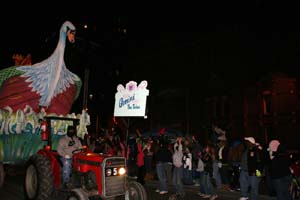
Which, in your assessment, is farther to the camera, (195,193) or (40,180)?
(195,193)

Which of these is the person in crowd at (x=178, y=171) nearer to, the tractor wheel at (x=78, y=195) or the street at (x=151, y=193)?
the street at (x=151, y=193)

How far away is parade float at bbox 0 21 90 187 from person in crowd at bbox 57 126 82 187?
494 centimetres

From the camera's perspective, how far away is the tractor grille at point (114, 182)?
23.9 ft

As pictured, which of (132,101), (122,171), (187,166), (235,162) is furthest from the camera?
(187,166)

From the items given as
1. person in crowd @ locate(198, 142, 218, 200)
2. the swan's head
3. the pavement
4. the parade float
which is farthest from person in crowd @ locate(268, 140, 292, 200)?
the swan's head

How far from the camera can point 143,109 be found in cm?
989

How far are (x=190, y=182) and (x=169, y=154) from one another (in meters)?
2.19

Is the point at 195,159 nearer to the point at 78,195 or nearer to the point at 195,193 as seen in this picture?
the point at 195,193

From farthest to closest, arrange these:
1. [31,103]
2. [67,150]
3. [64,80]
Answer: [64,80] < [31,103] < [67,150]

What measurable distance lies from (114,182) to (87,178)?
2.00 feet

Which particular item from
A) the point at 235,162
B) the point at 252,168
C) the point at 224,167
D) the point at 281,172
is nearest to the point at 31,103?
the point at 224,167

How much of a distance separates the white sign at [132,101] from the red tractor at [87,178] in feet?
7.35

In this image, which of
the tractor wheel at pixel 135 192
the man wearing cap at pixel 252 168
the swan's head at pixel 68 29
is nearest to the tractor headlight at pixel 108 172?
the tractor wheel at pixel 135 192

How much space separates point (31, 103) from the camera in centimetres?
1359
